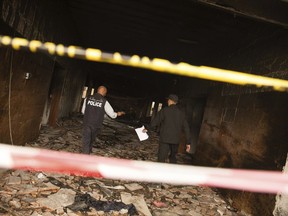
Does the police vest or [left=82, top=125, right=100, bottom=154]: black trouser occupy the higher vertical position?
the police vest

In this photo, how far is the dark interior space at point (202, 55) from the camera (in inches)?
164

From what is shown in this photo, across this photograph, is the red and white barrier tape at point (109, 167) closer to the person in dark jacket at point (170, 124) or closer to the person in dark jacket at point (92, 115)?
the person in dark jacket at point (170, 124)

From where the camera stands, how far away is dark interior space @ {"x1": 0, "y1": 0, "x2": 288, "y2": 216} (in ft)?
13.7

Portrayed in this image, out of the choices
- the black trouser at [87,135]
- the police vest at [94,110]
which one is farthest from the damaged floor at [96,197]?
the police vest at [94,110]

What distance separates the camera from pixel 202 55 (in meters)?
9.16

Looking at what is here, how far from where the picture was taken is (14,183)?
4309 mm

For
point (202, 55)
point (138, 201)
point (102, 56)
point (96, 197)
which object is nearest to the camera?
point (102, 56)

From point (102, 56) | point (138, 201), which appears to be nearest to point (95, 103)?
point (138, 201)

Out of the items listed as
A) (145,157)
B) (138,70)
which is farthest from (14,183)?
(138,70)

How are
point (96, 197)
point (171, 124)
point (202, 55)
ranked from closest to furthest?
point (96, 197) < point (171, 124) < point (202, 55)

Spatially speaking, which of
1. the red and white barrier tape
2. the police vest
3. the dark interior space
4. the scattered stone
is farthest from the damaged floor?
the red and white barrier tape

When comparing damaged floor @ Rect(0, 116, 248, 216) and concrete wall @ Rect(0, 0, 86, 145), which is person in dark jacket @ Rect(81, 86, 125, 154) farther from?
concrete wall @ Rect(0, 0, 86, 145)

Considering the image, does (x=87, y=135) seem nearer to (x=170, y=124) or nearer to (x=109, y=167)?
(x=170, y=124)

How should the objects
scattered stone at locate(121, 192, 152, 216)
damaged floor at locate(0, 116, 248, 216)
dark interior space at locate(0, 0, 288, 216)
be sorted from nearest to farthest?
1. damaged floor at locate(0, 116, 248, 216)
2. dark interior space at locate(0, 0, 288, 216)
3. scattered stone at locate(121, 192, 152, 216)
